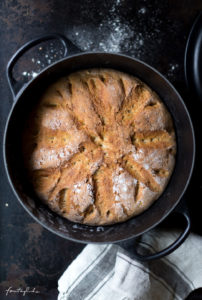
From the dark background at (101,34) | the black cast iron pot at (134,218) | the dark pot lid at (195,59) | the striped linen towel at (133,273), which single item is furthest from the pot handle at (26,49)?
the striped linen towel at (133,273)

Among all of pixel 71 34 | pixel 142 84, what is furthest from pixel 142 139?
pixel 71 34

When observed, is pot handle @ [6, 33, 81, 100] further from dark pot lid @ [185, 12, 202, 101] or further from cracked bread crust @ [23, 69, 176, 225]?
dark pot lid @ [185, 12, 202, 101]

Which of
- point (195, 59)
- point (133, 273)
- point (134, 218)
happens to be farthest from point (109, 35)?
point (133, 273)

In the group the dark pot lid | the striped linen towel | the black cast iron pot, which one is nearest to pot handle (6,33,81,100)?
the black cast iron pot

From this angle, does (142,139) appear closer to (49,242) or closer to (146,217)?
(146,217)

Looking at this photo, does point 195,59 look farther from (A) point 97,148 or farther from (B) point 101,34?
(A) point 97,148
